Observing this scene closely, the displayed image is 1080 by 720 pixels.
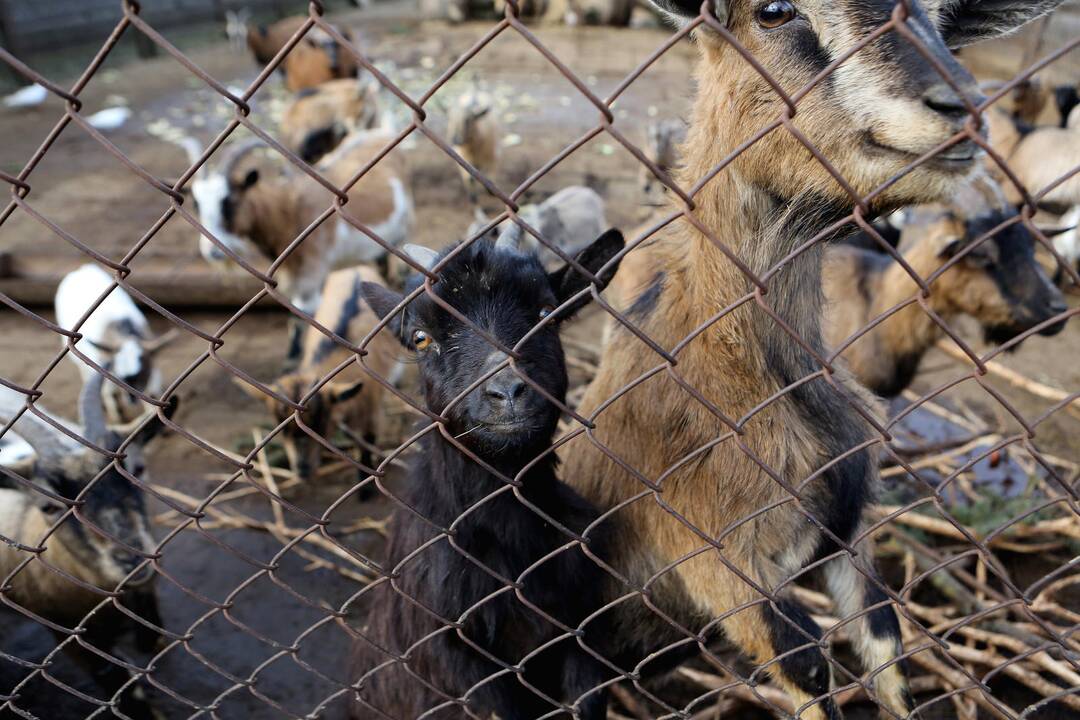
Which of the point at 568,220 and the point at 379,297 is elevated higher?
the point at 379,297

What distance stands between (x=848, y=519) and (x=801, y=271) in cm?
81

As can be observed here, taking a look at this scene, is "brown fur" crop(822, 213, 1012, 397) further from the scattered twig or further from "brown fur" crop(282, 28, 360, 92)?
"brown fur" crop(282, 28, 360, 92)

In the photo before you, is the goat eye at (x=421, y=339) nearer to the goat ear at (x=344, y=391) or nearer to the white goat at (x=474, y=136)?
the goat ear at (x=344, y=391)

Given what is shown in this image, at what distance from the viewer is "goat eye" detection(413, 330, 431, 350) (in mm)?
2471

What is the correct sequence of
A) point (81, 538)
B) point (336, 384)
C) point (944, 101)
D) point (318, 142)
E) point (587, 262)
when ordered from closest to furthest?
1. point (944, 101)
2. point (587, 262)
3. point (81, 538)
4. point (336, 384)
5. point (318, 142)

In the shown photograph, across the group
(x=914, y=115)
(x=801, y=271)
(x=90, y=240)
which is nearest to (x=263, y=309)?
(x=90, y=240)

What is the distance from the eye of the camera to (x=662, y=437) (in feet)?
7.61

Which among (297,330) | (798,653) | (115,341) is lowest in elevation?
(798,653)

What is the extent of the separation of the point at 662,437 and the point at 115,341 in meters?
4.15

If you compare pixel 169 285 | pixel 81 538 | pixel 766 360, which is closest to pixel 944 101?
pixel 766 360

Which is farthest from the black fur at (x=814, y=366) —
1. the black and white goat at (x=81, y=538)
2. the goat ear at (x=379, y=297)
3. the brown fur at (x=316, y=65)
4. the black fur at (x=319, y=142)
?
the brown fur at (x=316, y=65)

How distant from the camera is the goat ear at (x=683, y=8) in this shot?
5.38ft

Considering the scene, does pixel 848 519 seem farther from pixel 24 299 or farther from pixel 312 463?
pixel 24 299

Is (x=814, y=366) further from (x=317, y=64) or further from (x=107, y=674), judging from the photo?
(x=317, y=64)
